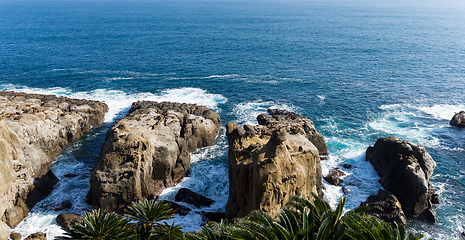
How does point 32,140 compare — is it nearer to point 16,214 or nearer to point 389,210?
point 16,214

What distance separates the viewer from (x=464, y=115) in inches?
2245

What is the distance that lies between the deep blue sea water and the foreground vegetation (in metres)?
10.2

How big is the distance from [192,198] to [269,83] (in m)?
48.0

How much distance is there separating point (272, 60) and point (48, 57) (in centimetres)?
7232

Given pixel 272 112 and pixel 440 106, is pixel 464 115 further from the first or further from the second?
pixel 272 112

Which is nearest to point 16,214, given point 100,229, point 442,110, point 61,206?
point 61,206

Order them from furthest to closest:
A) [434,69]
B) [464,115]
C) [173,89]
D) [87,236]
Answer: [434,69] < [173,89] < [464,115] < [87,236]

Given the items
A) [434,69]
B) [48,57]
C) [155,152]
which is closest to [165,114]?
[155,152]

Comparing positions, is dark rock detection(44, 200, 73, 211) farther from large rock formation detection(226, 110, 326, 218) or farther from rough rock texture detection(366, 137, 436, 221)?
rough rock texture detection(366, 137, 436, 221)

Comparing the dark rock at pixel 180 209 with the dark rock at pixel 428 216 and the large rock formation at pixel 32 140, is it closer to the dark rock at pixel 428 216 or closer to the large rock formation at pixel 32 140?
the large rock formation at pixel 32 140

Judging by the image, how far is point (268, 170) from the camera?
28531 mm

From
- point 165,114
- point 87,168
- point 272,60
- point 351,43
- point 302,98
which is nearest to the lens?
point 87,168

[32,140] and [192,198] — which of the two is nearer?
[192,198]

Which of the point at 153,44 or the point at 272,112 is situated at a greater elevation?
the point at 153,44
